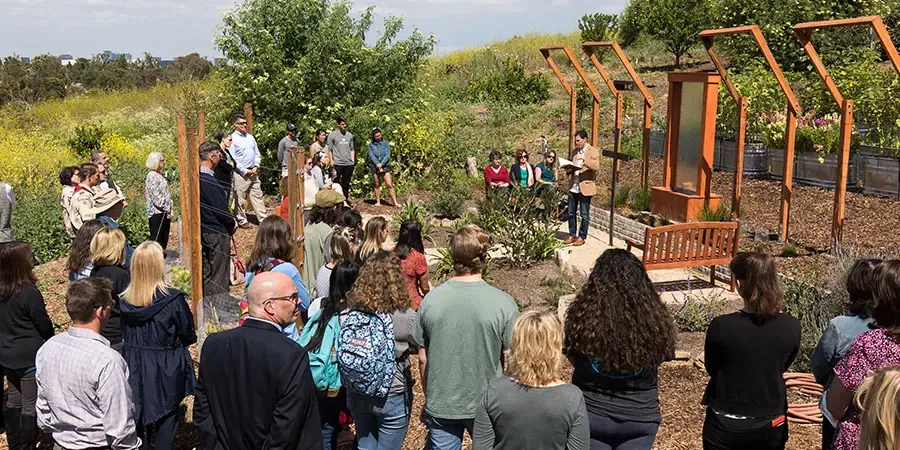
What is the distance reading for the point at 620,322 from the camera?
3779 mm

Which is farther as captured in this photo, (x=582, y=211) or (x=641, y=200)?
(x=641, y=200)

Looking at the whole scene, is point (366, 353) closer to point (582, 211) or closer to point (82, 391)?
point (82, 391)

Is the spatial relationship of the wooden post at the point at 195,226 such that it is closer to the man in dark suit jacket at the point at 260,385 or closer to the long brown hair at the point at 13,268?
the long brown hair at the point at 13,268

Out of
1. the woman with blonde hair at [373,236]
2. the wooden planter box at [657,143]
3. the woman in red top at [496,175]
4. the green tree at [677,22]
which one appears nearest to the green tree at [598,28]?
the green tree at [677,22]

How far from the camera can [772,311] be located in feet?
13.0

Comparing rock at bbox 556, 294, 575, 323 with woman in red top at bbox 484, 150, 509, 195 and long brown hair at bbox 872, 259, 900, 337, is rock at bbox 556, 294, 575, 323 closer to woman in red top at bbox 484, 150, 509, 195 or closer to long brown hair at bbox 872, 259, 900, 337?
woman in red top at bbox 484, 150, 509, 195

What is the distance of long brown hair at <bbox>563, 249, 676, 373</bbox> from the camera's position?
375cm

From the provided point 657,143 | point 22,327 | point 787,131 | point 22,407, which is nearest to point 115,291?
point 22,327

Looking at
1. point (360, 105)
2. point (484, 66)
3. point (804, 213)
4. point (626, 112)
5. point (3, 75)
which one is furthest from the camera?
point (3, 75)

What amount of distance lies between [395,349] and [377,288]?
423mm

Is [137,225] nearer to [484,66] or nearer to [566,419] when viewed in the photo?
[566,419]

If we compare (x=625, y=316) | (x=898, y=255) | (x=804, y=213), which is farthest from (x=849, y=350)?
(x=804, y=213)

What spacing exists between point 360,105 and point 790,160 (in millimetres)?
8829

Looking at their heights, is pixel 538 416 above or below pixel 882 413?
below
